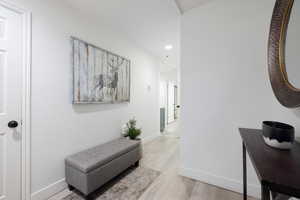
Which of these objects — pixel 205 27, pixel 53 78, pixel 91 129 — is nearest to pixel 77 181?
pixel 91 129

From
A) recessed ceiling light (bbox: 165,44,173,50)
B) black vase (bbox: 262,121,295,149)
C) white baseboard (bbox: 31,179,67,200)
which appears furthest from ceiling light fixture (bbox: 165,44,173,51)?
white baseboard (bbox: 31,179,67,200)

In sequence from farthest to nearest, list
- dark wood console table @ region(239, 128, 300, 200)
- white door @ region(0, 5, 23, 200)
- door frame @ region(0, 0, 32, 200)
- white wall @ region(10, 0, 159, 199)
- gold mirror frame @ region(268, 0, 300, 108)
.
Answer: white wall @ region(10, 0, 159, 199) → door frame @ region(0, 0, 32, 200) → white door @ region(0, 5, 23, 200) → gold mirror frame @ region(268, 0, 300, 108) → dark wood console table @ region(239, 128, 300, 200)

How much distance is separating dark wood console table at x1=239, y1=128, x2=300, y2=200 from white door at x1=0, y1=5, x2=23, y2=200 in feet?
6.43

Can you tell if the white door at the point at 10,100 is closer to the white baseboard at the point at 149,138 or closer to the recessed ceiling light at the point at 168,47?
the white baseboard at the point at 149,138

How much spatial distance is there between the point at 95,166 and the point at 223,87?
183cm

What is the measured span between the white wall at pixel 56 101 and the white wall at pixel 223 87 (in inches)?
55.0

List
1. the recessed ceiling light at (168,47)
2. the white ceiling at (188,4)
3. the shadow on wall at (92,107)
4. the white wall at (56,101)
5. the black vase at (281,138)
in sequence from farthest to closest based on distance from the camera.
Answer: the recessed ceiling light at (168,47) → the shadow on wall at (92,107) → the white ceiling at (188,4) → the white wall at (56,101) → the black vase at (281,138)

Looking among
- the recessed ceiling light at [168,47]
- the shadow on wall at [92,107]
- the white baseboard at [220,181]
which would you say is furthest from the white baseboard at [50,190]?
the recessed ceiling light at [168,47]

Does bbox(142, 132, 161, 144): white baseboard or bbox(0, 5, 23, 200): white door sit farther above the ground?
bbox(0, 5, 23, 200): white door

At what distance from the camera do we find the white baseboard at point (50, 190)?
1.40 metres

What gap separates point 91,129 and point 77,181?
0.72 metres

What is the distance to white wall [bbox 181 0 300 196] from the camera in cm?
146

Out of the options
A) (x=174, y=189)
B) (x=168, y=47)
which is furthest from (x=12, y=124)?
(x=168, y=47)

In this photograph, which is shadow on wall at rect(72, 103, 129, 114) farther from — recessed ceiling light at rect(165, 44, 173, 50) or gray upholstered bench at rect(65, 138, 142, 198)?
recessed ceiling light at rect(165, 44, 173, 50)
